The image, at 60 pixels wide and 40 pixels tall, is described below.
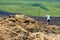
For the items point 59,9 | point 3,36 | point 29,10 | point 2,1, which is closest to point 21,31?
point 3,36

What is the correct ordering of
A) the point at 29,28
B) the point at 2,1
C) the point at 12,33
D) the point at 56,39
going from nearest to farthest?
the point at 12,33 → the point at 56,39 → the point at 29,28 → the point at 2,1

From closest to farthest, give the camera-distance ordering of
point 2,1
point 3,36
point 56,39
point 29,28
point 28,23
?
point 3,36 < point 56,39 < point 29,28 < point 28,23 < point 2,1

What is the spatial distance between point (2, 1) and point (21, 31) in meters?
123

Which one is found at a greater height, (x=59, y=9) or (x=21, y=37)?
(x=21, y=37)

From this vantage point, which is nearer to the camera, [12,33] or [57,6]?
[12,33]

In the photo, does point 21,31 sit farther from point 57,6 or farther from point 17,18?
point 57,6

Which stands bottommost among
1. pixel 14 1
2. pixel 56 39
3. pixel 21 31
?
pixel 14 1

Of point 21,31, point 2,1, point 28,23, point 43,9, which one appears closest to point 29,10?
point 43,9

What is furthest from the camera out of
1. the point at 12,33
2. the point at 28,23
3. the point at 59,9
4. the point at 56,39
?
the point at 59,9

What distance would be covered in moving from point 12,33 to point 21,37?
0.93 meters

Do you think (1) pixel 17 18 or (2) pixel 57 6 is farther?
(2) pixel 57 6

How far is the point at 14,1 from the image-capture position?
493ft

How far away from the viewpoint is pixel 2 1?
146m

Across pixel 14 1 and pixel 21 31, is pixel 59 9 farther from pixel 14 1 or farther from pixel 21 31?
pixel 21 31
